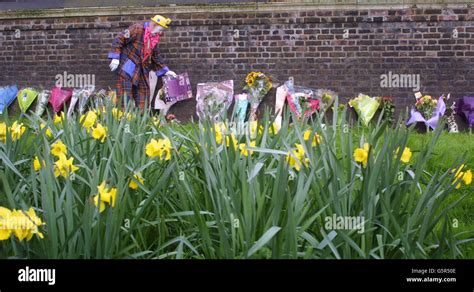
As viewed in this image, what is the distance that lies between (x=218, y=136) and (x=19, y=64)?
1020 centimetres

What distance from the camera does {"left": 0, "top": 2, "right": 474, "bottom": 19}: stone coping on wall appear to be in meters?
11.5

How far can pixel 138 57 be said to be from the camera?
11.7m

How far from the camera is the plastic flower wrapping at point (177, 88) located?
12.0 metres

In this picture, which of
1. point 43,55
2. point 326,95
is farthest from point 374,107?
point 43,55

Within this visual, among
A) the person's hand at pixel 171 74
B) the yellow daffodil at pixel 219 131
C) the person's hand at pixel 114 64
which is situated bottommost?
the yellow daffodil at pixel 219 131

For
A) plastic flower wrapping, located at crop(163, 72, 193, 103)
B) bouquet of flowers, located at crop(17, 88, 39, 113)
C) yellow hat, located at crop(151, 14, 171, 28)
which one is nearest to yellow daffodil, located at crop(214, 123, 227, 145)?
yellow hat, located at crop(151, 14, 171, 28)

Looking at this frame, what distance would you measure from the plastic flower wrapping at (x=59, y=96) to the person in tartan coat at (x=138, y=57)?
1.05 metres

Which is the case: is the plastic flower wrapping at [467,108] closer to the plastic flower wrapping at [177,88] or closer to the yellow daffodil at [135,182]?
the plastic flower wrapping at [177,88]

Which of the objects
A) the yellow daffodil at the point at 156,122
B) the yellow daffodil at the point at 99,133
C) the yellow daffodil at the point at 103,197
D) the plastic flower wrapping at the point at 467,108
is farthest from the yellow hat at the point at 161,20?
the yellow daffodil at the point at 103,197

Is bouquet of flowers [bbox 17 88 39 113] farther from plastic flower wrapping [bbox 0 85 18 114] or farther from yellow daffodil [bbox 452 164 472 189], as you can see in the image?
yellow daffodil [bbox 452 164 472 189]

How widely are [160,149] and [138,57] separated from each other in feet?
27.7

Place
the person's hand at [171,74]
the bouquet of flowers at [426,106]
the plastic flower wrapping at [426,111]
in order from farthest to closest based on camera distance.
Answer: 1. the person's hand at [171,74]
2. the bouquet of flowers at [426,106]
3. the plastic flower wrapping at [426,111]
